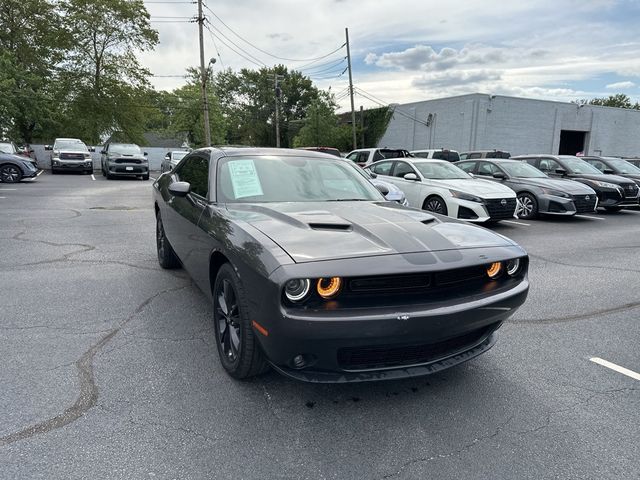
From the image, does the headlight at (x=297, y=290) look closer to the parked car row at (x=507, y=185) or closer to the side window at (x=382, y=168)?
the parked car row at (x=507, y=185)

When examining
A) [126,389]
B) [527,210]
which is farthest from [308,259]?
[527,210]

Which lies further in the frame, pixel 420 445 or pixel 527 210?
pixel 527 210

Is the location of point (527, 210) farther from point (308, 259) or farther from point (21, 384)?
point (21, 384)

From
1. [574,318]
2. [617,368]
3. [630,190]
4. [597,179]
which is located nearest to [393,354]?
[617,368]

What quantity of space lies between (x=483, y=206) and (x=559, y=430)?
675 centimetres

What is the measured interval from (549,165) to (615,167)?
9.18 ft

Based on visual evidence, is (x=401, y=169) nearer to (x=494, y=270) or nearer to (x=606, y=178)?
(x=606, y=178)

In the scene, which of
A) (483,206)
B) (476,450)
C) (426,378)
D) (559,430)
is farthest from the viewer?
(483,206)

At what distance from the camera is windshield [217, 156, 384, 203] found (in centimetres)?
Answer: 362

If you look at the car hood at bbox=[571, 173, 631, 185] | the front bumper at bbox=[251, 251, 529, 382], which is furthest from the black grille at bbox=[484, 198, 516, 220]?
the front bumper at bbox=[251, 251, 529, 382]

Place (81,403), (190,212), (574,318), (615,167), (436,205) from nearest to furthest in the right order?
(81,403) < (190,212) < (574,318) < (436,205) < (615,167)

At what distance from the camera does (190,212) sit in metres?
3.90

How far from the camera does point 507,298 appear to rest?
2756mm

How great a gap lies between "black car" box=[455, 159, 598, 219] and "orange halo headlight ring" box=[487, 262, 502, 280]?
8856mm
